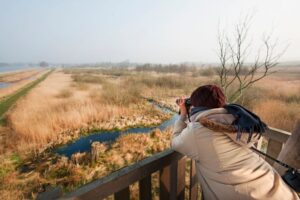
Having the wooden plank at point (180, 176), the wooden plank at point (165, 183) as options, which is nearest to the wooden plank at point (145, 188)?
the wooden plank at point (165, 183)

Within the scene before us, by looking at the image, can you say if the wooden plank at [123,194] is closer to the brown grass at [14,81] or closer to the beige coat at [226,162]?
the beige coat at [226,162]

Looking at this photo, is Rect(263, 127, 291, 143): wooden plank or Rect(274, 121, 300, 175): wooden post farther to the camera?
Rect(263, 127, 291, 143): wooden plank

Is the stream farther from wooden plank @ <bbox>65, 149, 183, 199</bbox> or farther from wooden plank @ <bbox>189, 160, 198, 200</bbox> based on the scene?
wooden plank @ <bbox>65, 149, 183, 199</bbox>

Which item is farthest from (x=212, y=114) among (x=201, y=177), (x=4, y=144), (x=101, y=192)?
(x=4, y=144)

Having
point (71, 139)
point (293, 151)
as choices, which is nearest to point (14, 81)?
point (71, 139)

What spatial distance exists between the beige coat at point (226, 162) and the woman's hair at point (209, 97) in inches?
2.8

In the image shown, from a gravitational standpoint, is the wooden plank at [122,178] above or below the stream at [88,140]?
above

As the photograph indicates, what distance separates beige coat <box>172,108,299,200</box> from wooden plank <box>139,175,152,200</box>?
0.30m

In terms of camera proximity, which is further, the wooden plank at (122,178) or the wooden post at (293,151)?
the wooden post at (293,151)

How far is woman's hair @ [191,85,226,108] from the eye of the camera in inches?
48.5

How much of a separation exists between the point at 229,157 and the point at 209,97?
37 cm

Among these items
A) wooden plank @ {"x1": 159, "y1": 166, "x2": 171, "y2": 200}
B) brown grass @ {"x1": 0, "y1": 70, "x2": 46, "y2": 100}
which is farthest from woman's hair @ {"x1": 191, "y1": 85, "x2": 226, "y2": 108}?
brown grass @ {"x1": 0, "y1": 70, "x2": 46, "y2": 100}

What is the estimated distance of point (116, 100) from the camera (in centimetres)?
1400

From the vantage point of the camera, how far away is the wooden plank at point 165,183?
134 cm
